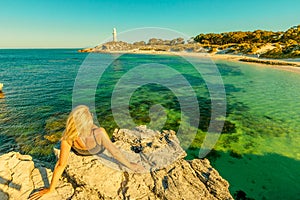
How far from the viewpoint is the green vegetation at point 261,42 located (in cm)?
5590

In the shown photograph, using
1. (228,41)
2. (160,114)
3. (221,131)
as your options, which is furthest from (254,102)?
(228,41)

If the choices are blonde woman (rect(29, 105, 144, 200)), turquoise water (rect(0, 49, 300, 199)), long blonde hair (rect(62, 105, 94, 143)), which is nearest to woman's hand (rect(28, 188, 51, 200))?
blonde woman (rect(29, 105, 144, 200))

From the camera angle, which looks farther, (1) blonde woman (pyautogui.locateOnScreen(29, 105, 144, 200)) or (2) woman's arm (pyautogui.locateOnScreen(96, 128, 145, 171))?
(2) woman's arm (pyautogui.locateOnScreen(96, 128, 145, 171))

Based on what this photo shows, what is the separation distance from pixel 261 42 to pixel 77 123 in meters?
97.8

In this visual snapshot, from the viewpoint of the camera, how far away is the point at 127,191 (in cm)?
464

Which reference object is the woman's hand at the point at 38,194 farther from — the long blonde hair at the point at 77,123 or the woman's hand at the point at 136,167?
the woman's hand at the point at 136,167

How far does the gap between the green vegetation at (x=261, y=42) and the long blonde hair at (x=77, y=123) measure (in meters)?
61.0

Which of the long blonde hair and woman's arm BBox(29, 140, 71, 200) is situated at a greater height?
the long blonde hair

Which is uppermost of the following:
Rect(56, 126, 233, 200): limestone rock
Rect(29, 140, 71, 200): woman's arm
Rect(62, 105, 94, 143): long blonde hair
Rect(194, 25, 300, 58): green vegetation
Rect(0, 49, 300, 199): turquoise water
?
Rect(194, 25, 300, 58): green vegetation

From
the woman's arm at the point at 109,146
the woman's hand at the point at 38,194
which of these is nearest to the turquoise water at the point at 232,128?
the woman's arm at the point at 109,146

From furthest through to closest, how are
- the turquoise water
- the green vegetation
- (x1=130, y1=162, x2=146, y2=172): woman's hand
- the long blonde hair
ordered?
the green vegetation → the turquoise water → (x1=130, y1=162, x2=146, y2=172): woman's hand → the long blonde hair

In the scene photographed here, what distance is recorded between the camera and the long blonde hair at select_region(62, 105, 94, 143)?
12.8ft

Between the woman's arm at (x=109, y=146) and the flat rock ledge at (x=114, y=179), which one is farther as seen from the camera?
the flat rock ledge at (x=114, y=179)

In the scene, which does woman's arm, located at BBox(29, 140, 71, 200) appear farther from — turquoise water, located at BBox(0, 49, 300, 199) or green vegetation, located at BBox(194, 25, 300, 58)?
green vegetation, located at BBox(194, 25, 300, 58)
